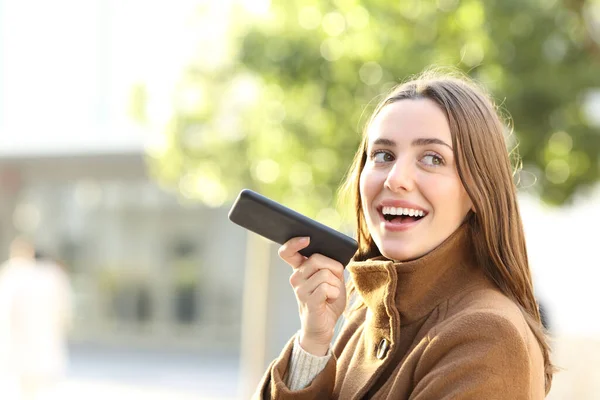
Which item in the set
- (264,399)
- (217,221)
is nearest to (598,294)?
(264,399)

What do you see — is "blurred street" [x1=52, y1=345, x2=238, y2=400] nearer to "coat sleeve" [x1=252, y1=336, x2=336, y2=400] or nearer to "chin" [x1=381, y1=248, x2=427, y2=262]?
"coat sleeve" [x1=252, y1=336, x2=336, y2=400]

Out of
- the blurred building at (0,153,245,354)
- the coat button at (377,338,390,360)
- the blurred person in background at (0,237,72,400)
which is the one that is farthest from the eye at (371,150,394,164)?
the blurred building at (0,153,245,354)

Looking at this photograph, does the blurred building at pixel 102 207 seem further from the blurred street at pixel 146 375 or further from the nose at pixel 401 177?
the nose at pixel 401 177

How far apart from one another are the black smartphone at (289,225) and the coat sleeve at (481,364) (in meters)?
0.39

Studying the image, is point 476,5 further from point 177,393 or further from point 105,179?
point 105,179

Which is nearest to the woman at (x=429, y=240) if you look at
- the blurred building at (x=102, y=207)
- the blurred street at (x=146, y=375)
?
the blurred street at (x=146, y=375)

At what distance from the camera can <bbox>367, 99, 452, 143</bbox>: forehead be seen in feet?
6.66

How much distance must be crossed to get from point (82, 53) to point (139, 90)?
1353cm

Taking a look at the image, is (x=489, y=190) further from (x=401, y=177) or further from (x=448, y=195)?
(x=401, y=177)

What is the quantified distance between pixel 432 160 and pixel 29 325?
750 cm

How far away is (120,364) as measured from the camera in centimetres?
1891

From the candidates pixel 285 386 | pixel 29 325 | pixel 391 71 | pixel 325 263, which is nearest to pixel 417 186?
pixel 325 263

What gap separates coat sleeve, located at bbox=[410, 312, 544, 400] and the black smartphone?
0.39 meters

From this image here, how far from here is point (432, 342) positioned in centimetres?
187
